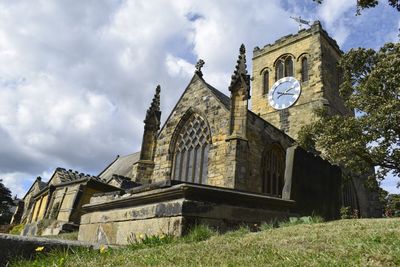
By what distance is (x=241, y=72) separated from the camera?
1496cm

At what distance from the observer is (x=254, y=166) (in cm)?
1366

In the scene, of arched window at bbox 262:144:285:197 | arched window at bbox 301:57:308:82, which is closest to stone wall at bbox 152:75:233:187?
arched window at bbox 262:144:285:197

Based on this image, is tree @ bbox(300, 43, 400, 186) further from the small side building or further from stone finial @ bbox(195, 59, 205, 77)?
the small side building

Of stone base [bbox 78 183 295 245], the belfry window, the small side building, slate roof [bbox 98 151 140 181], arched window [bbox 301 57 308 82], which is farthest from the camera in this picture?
slate roof [bbox 98 151 140 181]

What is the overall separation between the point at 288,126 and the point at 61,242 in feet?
73.9

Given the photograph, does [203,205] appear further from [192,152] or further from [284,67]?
[284,67]

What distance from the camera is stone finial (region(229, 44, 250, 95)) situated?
47.6ft

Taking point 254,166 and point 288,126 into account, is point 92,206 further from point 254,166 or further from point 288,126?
point 288,126

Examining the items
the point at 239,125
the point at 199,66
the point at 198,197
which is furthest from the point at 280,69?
the point at 198,197

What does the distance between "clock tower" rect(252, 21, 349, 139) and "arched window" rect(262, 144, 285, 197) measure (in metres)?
8.98

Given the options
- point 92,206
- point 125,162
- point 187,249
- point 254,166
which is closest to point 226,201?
point 187,249

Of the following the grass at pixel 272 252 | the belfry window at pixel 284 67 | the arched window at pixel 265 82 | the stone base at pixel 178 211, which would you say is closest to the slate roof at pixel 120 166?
the arched window at pixel 265 82

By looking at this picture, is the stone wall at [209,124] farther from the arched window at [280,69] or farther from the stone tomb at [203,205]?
the arched window at [280,69]

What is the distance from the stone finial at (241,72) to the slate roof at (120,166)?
1575 centimetres
